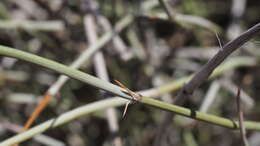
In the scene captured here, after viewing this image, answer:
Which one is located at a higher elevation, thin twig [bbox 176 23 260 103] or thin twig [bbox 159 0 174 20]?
thin twig [bbox 159 0 174 20]

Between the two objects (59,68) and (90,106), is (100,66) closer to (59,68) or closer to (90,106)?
(90,106)

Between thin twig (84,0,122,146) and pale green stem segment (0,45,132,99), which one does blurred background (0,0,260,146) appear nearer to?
thin twig (84,0,122,146)

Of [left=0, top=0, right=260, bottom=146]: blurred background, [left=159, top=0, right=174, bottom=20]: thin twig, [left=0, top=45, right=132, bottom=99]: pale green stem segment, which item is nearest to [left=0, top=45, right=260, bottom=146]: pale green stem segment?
[left=0, top=45, right=132, bottom=99]: pale green stem segment

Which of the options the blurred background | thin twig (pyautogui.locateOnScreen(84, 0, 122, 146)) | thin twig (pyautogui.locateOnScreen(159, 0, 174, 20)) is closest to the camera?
thin twig (pyautogui.locateOnScreen(159, 0, 174, 20))

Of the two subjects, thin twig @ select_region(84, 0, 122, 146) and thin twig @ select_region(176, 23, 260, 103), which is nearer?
thin twig @ select_region(176, 23, 260, 103)

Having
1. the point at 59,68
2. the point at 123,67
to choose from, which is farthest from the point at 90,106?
the point at 123,67

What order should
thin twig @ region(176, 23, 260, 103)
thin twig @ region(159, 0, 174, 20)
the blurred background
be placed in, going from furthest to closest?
the blurred background < thin twig @ region(159, 0, 174, 20) < thin twig @ region(176, 23, 260, 103)

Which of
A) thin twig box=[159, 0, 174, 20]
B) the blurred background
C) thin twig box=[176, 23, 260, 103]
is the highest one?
the blurred background

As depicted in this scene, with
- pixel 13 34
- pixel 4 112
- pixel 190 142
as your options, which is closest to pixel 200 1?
pixel 190 142
